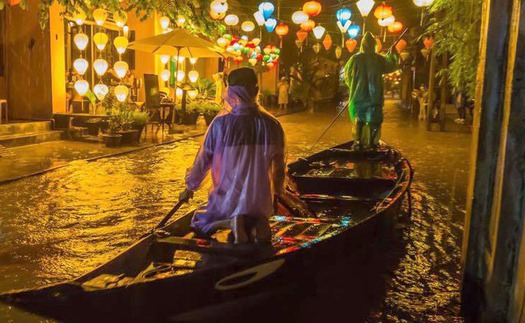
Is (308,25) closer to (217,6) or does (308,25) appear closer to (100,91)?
(217,6)

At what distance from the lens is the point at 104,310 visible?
12.5ft

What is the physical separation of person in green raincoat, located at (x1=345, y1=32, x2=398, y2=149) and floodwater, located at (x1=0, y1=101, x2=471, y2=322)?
1.57 m

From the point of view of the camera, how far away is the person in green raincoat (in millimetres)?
9727

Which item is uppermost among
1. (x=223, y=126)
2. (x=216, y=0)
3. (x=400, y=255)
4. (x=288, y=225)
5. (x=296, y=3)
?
(x=296, y=3)

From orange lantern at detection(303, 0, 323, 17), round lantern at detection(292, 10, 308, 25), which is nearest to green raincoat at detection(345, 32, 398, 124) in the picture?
→ orange lantern at detection(303, 0, 323, 17)

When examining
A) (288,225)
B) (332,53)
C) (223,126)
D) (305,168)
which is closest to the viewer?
(223,126)

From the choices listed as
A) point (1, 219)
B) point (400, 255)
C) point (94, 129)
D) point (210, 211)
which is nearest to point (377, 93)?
point (400, 255)

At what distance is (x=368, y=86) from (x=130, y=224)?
510cm

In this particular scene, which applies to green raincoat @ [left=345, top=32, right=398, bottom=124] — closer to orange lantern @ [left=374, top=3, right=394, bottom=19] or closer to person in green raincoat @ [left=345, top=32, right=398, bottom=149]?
person in green raincoat @ [left=345, top=32, right=398, bottom=149]

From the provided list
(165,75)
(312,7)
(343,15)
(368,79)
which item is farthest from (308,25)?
(368,79)

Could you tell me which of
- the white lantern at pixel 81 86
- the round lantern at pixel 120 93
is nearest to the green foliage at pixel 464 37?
the round lantern at pixel 120 93

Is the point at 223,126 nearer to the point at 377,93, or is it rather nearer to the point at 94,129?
the point at 377,93

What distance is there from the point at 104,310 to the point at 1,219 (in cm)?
453

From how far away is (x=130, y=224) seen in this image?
24.3ft
